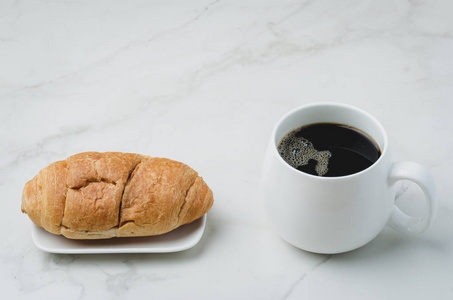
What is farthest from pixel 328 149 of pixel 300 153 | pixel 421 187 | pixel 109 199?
pixel 109 199

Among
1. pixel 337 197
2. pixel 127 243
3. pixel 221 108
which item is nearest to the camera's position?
pixel 337 197

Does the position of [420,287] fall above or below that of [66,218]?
below

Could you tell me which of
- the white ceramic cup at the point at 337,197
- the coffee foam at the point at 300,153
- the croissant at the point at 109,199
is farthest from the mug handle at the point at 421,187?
the croissant at the point at 109,199

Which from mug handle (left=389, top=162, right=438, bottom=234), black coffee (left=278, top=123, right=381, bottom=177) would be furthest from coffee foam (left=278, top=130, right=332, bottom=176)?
mug handle (left=389, top=162, right=438, bottom=234)

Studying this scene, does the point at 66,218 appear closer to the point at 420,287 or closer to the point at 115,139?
the point at 115,139

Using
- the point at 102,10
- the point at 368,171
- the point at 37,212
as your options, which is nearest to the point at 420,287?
the point at 368,171

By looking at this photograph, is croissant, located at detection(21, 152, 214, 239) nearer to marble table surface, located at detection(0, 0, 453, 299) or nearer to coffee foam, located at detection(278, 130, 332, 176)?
marble table surface, located at detection(0, 0, 453, 299)

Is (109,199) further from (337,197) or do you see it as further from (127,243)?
(337,197)
